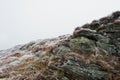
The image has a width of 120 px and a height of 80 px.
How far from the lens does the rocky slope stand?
19.7 meters

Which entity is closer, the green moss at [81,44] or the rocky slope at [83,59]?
the rocky slope at [83,59]

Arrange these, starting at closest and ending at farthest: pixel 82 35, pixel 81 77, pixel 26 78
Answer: pixel 81 77, pixel 26 78, pixel 82 35

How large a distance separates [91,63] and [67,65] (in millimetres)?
2116

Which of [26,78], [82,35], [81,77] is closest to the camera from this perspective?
[81,77]

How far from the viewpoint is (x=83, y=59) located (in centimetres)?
2039

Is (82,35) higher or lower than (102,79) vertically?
Answer: higher

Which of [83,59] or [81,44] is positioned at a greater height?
[81,44]

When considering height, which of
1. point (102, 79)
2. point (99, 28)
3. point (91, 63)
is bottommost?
point (102, 79)

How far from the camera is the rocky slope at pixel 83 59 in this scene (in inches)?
777

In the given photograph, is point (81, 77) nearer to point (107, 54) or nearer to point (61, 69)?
point (61, 69)

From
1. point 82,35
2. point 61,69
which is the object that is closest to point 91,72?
point 61,69

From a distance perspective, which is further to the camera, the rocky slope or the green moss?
the green moss

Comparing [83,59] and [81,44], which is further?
[81,44]

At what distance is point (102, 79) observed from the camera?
19594 millimetres
